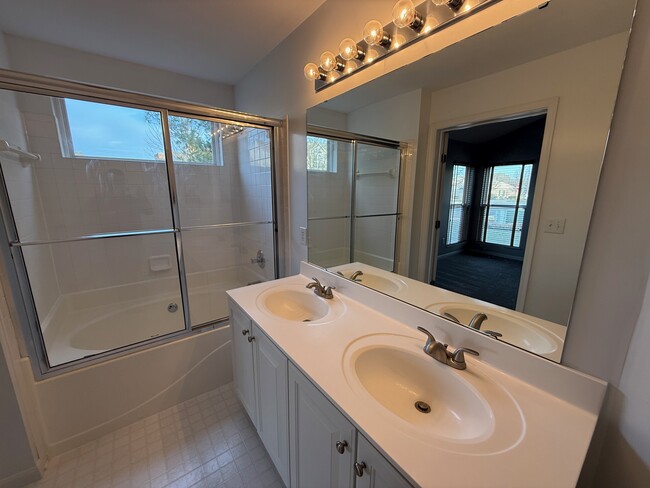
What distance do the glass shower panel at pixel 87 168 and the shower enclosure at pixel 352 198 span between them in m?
1.10

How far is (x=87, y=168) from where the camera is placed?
211 cm

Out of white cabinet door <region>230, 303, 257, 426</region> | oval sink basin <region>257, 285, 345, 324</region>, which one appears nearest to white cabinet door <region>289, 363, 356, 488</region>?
white cabinet door <region>230, 303, 257, 426</region>

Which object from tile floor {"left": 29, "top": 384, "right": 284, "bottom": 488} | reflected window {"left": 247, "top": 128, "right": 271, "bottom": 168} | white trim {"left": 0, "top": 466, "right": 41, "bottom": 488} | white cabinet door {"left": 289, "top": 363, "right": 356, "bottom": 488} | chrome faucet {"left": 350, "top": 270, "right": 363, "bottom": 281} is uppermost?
reflected window {"left": 247, "top": 128, "right": 271, "bottom": 168}

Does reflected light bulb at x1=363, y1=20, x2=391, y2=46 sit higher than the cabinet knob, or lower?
higher

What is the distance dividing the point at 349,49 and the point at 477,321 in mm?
1365

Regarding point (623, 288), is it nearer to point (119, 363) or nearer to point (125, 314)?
point (119, 363)

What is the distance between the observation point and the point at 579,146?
72cm

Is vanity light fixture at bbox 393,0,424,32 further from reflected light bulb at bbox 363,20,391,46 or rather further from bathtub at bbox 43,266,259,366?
bathtub at bbox 43,266,259,366

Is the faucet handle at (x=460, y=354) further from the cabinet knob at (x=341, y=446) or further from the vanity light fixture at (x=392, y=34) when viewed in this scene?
the vanity light fixture at (x=392, y=34)

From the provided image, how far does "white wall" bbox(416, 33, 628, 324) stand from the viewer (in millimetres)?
671

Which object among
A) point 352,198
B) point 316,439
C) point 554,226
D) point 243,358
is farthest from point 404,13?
point 243,358

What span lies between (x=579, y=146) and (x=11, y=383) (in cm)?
244

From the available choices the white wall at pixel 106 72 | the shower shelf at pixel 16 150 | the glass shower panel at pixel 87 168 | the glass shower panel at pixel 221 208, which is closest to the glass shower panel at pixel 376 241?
the glass shower panel at pixel 221 208

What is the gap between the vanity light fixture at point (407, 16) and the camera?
0.99 meters
